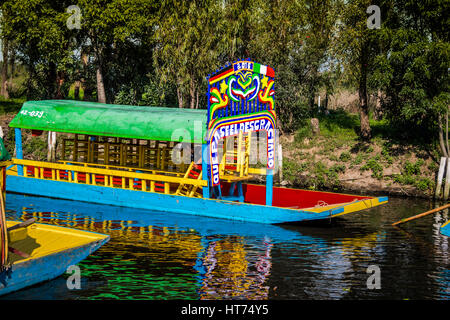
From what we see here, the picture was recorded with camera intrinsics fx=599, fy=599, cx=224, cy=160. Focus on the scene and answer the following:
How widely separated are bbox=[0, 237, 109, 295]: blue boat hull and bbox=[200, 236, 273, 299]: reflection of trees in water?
3059mm

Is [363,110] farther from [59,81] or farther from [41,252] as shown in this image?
[41,252]

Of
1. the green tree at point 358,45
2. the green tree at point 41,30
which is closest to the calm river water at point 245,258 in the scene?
the green tree at point 358,45

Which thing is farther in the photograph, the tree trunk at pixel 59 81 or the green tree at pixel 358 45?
the tree trunk at pixel 59 81

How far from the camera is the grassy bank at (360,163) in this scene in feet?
104

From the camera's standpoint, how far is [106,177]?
25.7 m

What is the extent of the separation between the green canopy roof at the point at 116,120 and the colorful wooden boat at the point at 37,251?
7.66 m

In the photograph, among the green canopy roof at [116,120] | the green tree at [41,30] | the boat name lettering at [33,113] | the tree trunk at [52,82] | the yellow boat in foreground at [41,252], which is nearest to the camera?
the yellow boat in foreground at [41,252]

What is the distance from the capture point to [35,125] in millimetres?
27000

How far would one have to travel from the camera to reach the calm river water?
1413 cm

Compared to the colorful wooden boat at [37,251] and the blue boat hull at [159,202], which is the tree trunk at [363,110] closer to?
the blue boat hull at [159,202]

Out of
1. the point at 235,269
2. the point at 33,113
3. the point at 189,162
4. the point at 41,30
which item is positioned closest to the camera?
the point at 235,269

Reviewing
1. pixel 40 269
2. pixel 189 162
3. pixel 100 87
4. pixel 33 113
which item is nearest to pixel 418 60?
pixel 189 162

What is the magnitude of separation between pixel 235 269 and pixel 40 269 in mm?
5072
